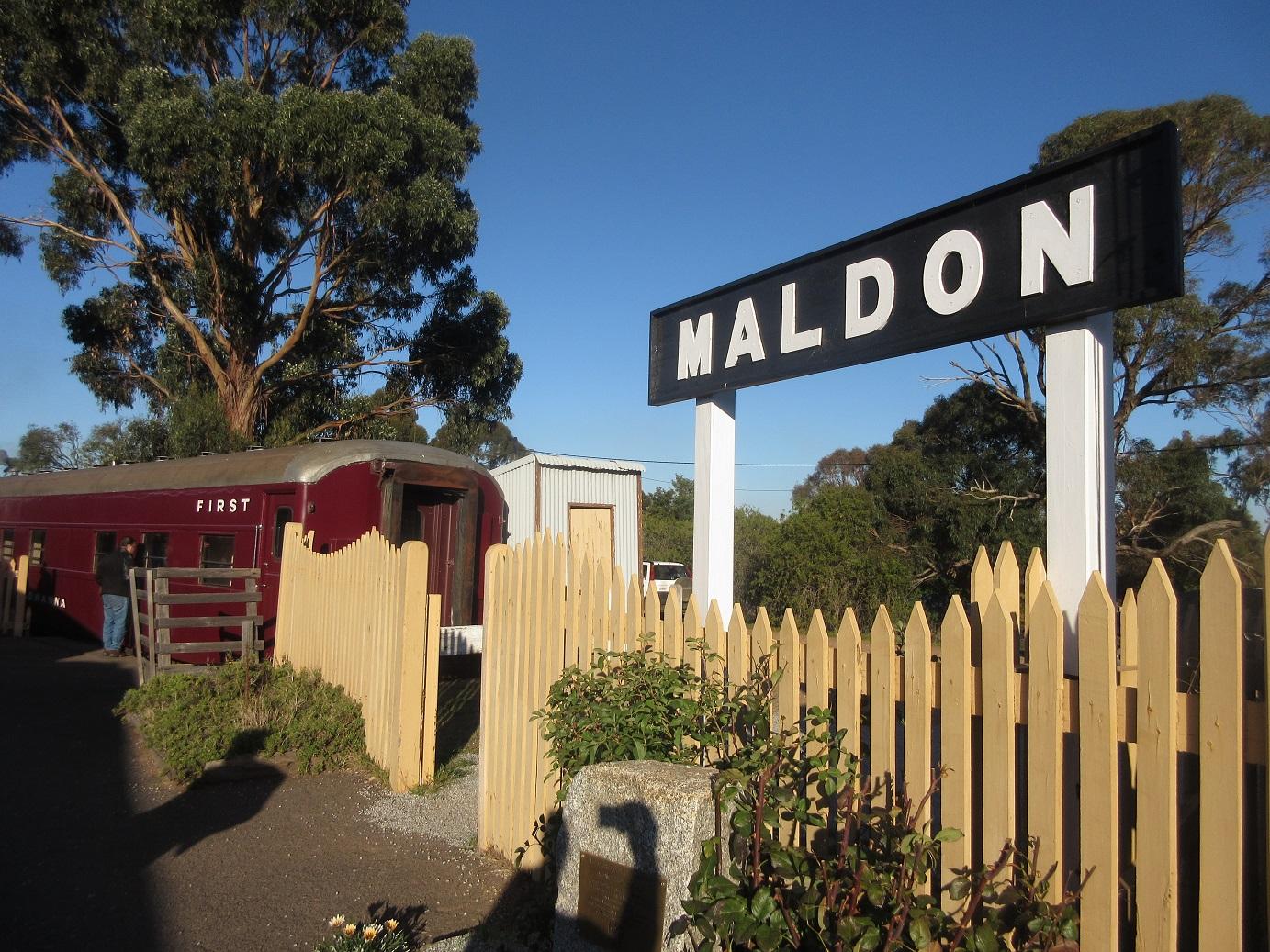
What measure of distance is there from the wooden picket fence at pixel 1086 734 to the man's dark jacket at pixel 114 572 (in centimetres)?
1140

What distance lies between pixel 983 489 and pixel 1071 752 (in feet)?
67.8

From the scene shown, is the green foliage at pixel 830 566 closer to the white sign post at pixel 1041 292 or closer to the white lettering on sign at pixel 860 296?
the white sign post at pixel 1041 292

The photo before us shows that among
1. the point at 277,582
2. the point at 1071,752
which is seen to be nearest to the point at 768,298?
the point at 1071,752

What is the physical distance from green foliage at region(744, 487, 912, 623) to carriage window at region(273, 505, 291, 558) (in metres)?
8.11

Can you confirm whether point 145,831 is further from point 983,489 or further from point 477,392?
point 983,489

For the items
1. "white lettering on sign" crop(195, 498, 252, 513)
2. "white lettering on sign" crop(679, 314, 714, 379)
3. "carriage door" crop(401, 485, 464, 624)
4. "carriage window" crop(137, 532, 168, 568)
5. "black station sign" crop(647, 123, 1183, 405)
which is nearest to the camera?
"black station sign" crop(647, 123, 1183, 405)

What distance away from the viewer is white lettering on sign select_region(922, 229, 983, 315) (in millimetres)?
3387

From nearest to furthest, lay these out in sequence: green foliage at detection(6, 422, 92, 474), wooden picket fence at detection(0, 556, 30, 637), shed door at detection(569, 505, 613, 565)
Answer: wooden picket fence at detection(0, 556, 30, 637), shed door at detection(569, 505, 613, 565), green foliage at detection(6, 422, 92, 474)

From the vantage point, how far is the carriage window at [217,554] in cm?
1152

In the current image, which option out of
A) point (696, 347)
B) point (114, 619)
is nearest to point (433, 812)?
point (696, 347)

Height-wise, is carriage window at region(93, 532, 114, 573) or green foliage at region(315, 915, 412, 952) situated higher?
carriage window at region(93, 532, 114, 573)

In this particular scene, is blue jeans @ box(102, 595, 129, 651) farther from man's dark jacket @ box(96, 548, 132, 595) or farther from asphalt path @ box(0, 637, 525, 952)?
asphalt path @ box(0, 637, 525, 952)

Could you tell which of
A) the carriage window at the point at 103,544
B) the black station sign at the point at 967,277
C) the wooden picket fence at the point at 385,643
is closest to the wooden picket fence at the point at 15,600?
the carriage window at the point at 103,544

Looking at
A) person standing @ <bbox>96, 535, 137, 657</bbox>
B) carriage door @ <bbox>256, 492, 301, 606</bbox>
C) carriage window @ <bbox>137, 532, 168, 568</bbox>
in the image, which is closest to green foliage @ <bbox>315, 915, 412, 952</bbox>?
carriage door @ <bbox>256, 492, 301, 606</bbox>
